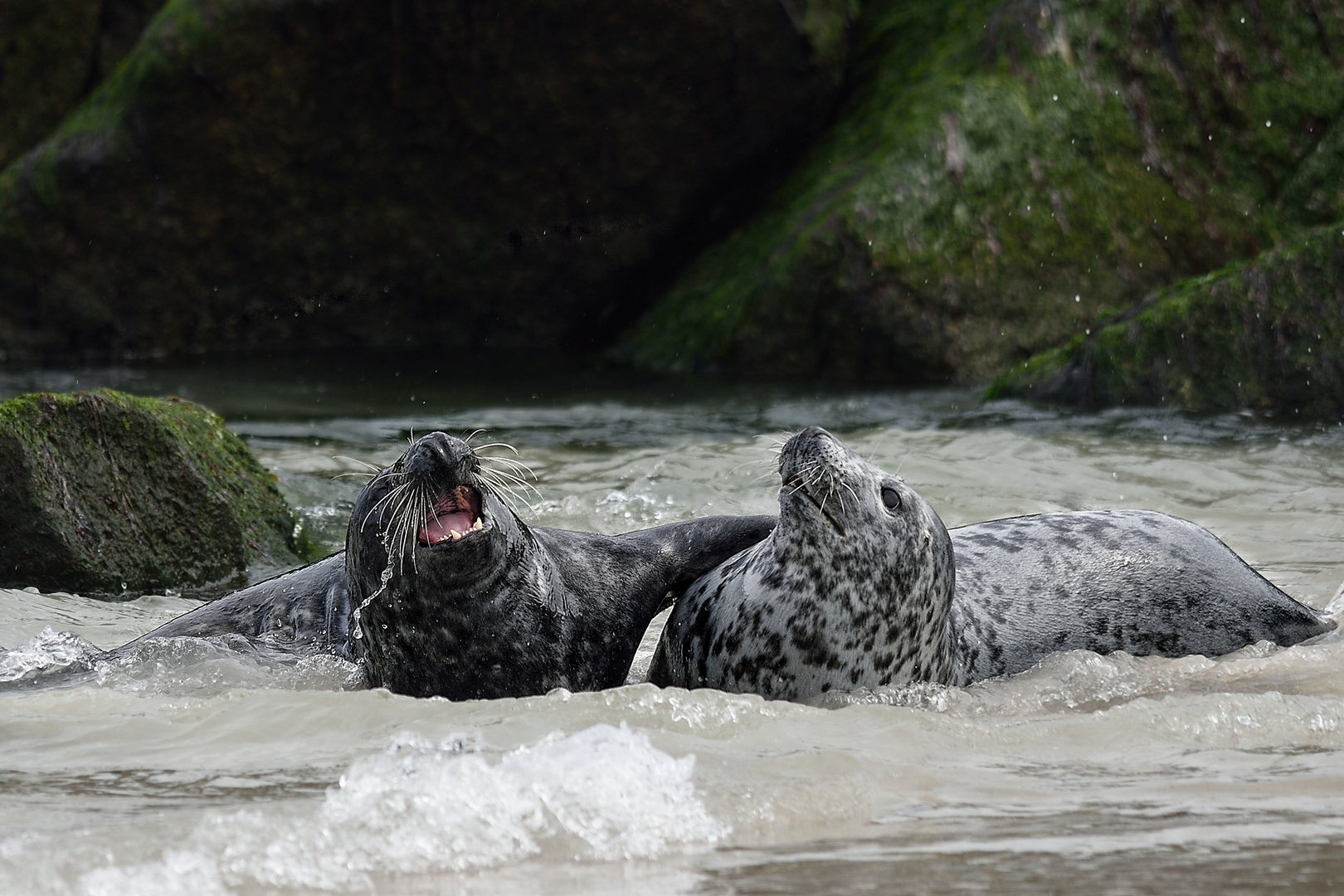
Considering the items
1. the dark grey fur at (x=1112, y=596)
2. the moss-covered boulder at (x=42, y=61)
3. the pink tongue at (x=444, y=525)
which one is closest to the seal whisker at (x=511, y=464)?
the pink tongue at (x=444, y=525)

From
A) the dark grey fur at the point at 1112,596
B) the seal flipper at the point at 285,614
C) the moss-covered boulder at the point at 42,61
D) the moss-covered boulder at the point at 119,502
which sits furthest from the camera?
the moss-covered boulder at the point at 42,61

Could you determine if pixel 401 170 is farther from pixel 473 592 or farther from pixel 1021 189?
pixel 473 592

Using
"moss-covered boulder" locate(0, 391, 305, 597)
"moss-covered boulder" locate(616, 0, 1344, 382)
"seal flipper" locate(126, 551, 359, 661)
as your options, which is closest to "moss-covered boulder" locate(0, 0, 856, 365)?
"moss-covered boulder" locate(616, 0, 1344, 382)

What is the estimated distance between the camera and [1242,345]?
9.48m

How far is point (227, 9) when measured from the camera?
12.6 metres

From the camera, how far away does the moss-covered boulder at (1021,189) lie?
11383 millimetres

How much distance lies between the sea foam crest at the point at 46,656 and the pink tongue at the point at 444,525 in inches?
46.0

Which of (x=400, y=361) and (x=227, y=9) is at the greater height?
(x=227, y=9)

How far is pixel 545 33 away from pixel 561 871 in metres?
11.0

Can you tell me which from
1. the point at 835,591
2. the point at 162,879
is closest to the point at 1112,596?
the point at 835,591

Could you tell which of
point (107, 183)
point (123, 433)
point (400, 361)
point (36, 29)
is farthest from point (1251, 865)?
point (36, 29)

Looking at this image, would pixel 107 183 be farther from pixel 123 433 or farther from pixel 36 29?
pixel 123 433

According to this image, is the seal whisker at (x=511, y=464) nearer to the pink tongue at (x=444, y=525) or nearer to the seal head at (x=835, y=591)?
the pink tongue at (x=444, y=525)

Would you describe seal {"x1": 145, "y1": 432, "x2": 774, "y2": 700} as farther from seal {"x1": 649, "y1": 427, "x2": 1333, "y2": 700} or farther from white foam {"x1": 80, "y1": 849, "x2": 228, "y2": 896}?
white foam {"x1": 80, "y1": 849, "x2": 228, "y2": 896}
